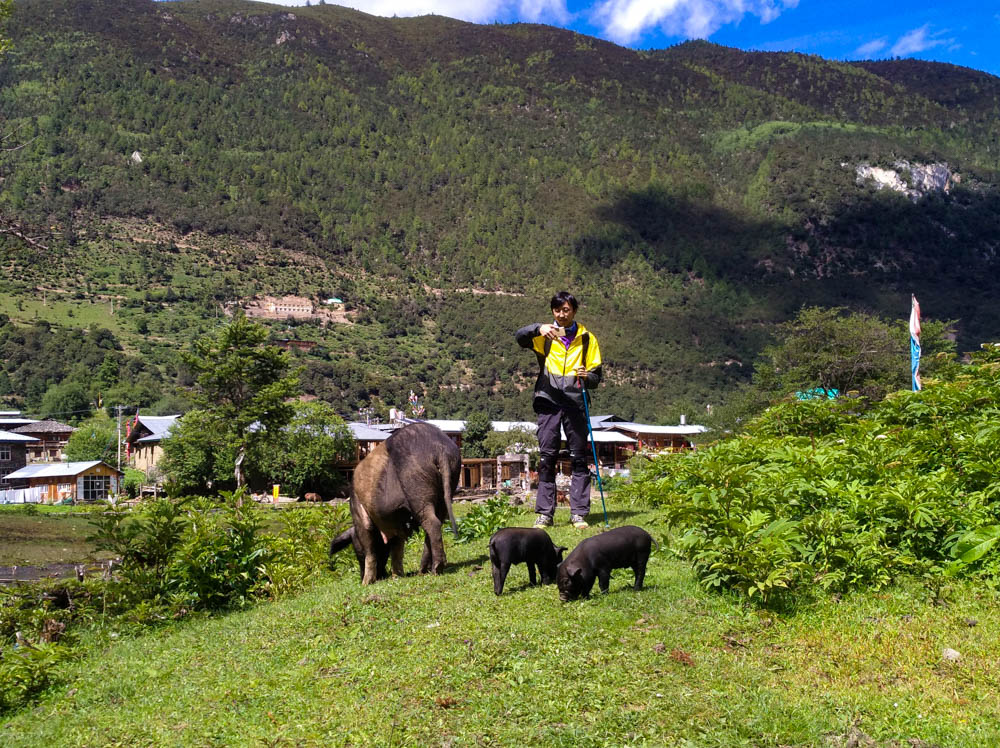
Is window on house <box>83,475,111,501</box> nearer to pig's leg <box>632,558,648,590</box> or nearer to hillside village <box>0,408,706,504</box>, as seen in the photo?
hillside village <box>0,408,706,504</box>

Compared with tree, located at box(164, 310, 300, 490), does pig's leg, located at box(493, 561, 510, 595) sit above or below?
above

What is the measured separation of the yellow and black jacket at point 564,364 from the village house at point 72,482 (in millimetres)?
61746

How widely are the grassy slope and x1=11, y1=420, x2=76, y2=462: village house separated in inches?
3523

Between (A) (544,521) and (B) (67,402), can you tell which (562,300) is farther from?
(B) (67,402)

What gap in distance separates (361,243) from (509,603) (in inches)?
7214

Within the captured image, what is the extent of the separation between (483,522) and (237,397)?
1963 inches

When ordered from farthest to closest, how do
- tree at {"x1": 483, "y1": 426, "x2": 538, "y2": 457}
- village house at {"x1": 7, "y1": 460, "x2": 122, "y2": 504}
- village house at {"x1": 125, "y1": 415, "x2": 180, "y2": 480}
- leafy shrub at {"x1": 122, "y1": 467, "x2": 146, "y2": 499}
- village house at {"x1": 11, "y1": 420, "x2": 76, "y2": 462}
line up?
1. village house at {"x1": 11, "y1": 420, "x2": 76, "y2": 462}
2. village house at {"x1": 125, "y1": 415, "x2": 180, "y2": 480}
3. tree at {"x1": 483, "y1": 426, "x2": 538, "y2": 457}
4. village house at {"x1": 7, "y1": 460, "x2": 122, "y2": 504}
5. leafy shrub at {"x1": 122, "y1": 467, "x2": 146, "y2": 499}

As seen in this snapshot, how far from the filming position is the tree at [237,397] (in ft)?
188

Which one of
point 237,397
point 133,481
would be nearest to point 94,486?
point 133,481

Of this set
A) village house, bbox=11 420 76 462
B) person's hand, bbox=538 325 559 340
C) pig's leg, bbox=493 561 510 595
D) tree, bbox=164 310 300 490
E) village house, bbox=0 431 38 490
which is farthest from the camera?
village house, bbox=11 420 76 462

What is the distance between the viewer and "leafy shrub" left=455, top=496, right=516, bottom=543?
42.7ft

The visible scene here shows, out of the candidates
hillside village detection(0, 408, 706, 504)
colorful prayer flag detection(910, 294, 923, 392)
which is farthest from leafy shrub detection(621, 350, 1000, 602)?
hillside village detection(0, 408, 706, 504)

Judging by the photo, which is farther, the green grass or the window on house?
the window on house

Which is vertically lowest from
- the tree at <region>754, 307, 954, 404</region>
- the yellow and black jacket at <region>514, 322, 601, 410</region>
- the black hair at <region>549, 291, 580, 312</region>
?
the tree at <region>754, 307, 954, 404</region>
